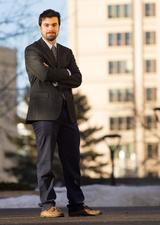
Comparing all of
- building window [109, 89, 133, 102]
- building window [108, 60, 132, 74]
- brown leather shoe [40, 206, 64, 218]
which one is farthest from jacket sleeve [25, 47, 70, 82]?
building window [108, 60, 132, 74]

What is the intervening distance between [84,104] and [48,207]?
6728cm

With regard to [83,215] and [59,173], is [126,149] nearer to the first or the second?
[59,173]

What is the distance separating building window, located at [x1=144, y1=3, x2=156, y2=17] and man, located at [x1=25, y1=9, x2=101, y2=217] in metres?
92.0

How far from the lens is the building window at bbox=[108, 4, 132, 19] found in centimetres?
9981

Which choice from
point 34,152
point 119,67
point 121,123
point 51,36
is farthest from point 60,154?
point 119,67

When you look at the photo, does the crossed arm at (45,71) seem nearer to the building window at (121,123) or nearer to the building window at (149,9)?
the building window at (121,123)

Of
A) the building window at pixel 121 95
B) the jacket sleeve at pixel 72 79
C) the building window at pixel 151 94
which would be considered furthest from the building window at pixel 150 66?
the jacket sleeve at pixel 72 79

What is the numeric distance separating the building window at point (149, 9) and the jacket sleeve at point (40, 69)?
92001mm

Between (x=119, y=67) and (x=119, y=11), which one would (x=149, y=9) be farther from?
(x=119, y=67)

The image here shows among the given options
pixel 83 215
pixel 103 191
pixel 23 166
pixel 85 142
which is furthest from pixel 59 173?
pixel 83 215

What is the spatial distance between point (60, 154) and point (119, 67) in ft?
301

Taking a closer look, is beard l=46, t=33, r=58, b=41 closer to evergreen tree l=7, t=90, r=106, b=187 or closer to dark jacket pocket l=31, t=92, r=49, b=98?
dark jacket pocket l=31, t=92, r=49, b=98

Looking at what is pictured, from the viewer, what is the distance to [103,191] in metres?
16.3

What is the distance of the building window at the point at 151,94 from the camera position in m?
96.1
